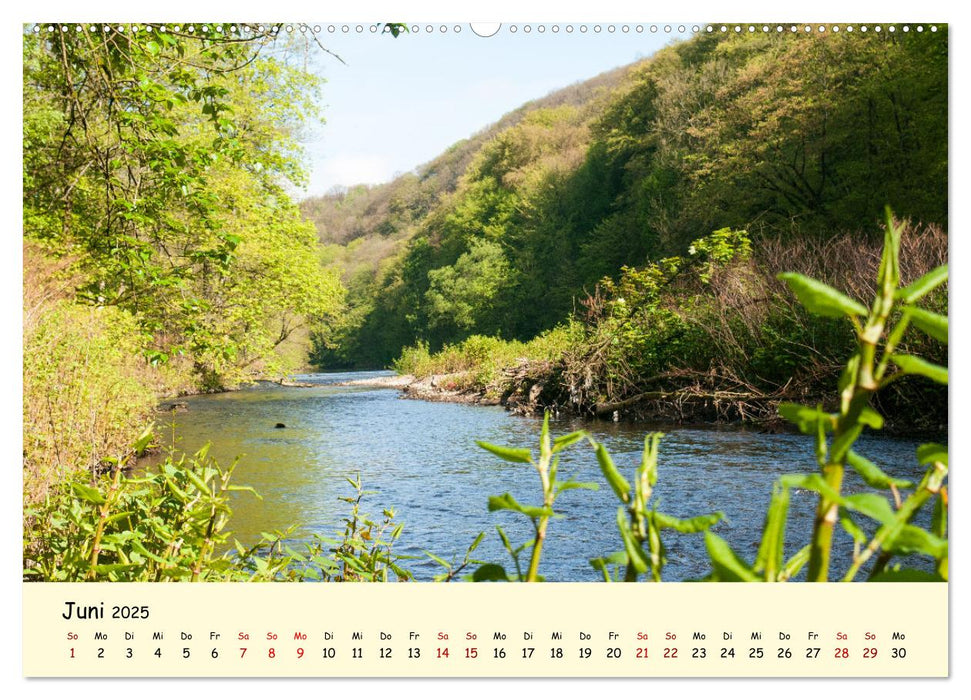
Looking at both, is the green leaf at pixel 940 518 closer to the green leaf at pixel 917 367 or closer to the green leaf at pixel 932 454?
the green leaf at pixel 932 454

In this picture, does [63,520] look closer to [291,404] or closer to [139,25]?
[139,25]

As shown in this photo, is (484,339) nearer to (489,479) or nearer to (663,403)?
(663,403)

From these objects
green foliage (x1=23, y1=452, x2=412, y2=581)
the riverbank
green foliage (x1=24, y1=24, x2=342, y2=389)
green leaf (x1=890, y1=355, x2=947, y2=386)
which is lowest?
the riverbank

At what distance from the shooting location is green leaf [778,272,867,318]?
21.4 inches

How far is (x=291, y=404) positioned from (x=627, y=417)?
1081 centimetres

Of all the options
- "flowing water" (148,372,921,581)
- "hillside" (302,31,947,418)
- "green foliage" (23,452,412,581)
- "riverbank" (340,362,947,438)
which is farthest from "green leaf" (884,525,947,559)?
"riverbank" (340,362,947,438)

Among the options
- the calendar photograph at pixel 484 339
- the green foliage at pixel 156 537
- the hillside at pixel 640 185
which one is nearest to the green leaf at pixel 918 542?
the calendar photograph at pixel 484 339

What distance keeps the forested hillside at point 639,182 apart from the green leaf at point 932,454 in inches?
102

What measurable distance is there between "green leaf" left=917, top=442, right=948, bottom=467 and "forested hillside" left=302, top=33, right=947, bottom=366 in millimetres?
2594

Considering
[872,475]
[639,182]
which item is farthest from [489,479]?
[639,182]

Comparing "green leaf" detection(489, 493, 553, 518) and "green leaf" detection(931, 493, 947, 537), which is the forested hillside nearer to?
"green leaf" detection(931, 493, 947, 537)

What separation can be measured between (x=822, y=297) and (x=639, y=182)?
103ft
